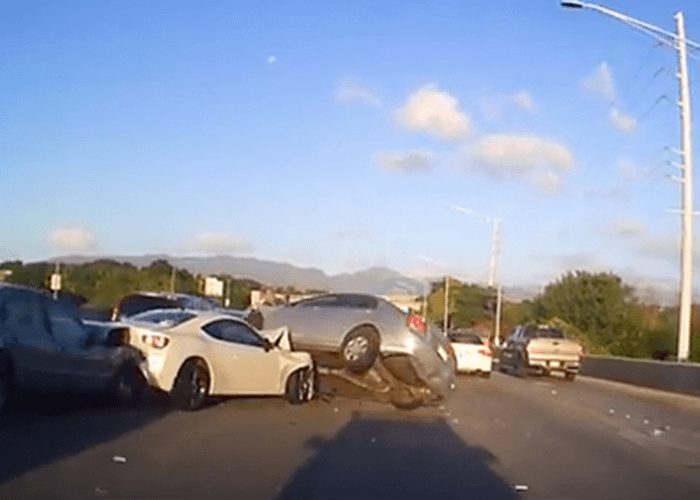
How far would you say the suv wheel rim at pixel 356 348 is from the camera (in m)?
22.8

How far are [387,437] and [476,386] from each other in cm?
1692

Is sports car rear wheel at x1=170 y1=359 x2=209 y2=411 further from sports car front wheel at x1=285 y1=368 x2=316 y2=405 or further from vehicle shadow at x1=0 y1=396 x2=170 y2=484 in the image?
sports car front wheel at x1=285 y1=368 x2=316 y2=405

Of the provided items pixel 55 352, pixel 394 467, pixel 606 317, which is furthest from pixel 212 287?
pixel 394 467

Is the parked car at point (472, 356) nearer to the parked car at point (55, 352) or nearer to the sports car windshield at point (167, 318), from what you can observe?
the sports car windshield at point (167, 318)

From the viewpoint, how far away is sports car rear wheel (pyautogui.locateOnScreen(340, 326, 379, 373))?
22.8 m

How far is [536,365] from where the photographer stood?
150ft

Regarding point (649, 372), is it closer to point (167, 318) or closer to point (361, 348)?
point (361, 348)

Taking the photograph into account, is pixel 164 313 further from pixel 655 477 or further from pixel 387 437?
pixel 655 477

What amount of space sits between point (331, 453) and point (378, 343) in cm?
717

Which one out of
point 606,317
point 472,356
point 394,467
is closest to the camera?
point 394,467

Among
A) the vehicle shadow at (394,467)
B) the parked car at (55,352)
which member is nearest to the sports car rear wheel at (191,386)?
the parked car at (55,352)

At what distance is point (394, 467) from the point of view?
14555mm

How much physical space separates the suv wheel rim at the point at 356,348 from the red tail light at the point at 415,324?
31.4 inches

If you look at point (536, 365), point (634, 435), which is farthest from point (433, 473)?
point (536, 365)
